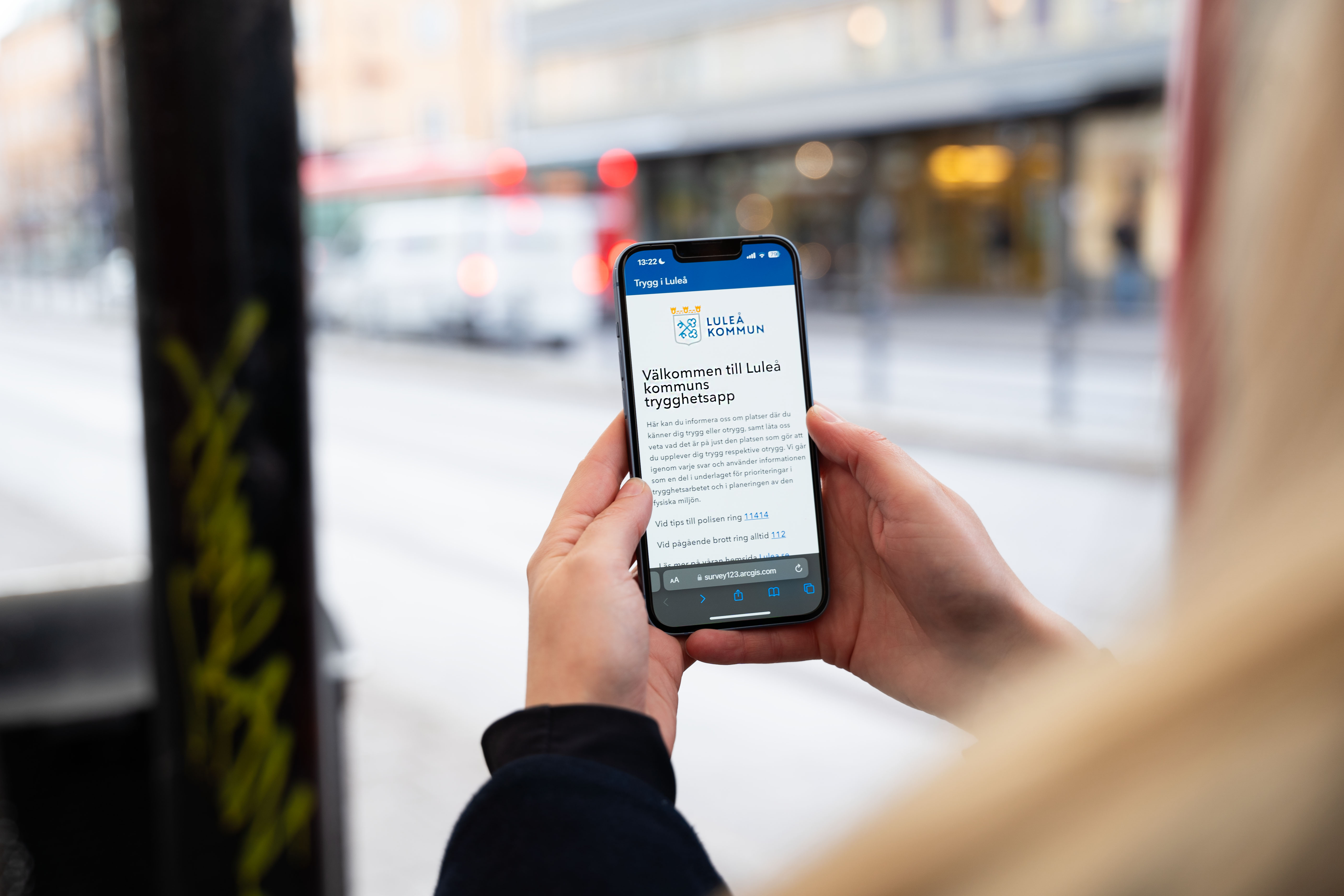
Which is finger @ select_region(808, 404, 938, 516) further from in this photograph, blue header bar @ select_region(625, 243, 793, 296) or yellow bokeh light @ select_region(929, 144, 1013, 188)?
yellow bokeh light @ select_region(929, 144, 1013, 188)

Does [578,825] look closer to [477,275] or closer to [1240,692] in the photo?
[1240,692]

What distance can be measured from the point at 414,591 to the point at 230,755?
9.08 feet

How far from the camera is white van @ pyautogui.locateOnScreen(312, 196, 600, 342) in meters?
10.2

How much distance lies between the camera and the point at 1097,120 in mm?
7992

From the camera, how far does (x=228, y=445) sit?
65.7 inches

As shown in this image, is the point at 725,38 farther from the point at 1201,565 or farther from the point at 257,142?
the point at 1201,565

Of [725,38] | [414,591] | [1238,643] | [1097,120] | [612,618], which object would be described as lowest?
[414,591]

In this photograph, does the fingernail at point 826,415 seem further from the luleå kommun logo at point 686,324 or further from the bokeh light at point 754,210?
the bokeh light at point 754,210

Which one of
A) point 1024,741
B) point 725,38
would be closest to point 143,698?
point 1024,741

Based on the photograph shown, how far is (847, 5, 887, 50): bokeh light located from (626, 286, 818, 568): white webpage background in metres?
9.23

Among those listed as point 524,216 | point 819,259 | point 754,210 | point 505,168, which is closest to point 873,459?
point 754,210

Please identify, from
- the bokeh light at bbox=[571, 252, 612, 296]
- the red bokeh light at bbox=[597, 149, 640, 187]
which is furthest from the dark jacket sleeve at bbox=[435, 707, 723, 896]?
the red bokeh light at bbox=[597, 149, 640, 187]

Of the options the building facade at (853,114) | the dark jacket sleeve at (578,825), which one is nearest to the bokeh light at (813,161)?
the building facade at (853,114)

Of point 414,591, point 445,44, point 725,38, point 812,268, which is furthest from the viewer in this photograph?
point 812,268
